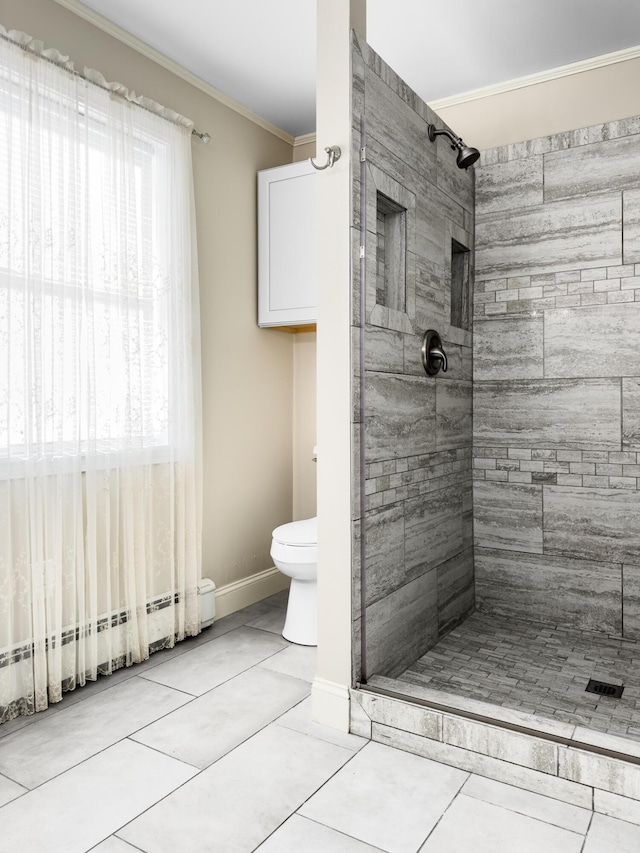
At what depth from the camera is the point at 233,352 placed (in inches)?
131

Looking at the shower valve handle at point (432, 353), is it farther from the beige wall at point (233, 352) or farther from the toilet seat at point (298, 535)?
the beige wall at point (233, 352)

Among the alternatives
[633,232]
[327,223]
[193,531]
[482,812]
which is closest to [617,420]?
[633,232]

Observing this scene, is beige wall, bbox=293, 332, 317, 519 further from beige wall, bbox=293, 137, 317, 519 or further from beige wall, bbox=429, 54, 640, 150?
beige wall, bbox=429, 54, 640, 150

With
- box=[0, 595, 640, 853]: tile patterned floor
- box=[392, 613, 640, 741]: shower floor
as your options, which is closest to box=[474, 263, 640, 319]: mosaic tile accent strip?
box=[392, 613, 640, 741]: shower floor

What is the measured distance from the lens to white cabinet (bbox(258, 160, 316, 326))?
3.30 meters

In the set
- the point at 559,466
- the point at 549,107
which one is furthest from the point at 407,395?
the point at 549,107

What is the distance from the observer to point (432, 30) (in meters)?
2.70

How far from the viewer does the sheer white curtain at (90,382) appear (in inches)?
86.6

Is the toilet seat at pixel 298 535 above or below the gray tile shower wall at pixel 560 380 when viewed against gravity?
below

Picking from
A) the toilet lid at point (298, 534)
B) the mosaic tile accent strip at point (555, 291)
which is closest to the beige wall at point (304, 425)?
the toilet lid at point (298, 534)

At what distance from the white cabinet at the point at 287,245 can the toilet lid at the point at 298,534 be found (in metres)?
1.06

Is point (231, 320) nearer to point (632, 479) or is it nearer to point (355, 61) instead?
point (355, 61)

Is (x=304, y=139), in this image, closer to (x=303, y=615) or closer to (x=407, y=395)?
(x=407, y=395)

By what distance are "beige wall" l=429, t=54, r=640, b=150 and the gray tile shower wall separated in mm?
155
